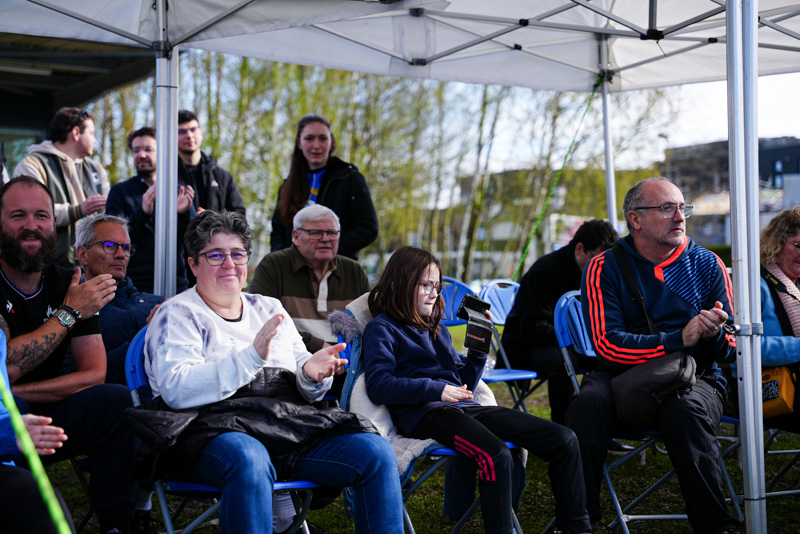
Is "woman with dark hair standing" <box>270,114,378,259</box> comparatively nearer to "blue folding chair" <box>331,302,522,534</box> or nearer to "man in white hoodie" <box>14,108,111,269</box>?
"man in white hoodie" <box>14,108,111,269</box>

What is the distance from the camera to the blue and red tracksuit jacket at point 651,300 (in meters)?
3.29

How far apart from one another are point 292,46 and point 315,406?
2665 millimetres

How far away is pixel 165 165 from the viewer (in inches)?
151

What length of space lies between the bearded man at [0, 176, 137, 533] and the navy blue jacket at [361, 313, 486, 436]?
0.92m

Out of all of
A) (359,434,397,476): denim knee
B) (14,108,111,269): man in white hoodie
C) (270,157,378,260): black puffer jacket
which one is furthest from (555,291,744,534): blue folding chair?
(14,108,111,269): man in white hoodie

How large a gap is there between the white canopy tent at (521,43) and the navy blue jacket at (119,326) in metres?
0.37

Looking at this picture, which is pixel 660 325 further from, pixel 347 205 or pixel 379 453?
pixel 347 205

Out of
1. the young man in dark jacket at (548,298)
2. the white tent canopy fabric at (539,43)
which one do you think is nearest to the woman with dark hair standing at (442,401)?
the young man in dark jacket at (548,298)

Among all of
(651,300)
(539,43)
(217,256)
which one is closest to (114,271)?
(217,256)

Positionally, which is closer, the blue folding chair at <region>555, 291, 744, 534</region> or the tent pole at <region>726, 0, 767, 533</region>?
the tent pole at <region>726, 0, 767, 533</region>

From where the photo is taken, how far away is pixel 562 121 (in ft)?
61.5

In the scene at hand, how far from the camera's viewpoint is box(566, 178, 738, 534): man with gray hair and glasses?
301 centimetres

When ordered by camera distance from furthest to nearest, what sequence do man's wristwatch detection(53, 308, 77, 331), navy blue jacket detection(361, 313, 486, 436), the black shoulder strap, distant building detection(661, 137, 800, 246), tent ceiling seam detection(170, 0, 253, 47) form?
distant building detection(661, 137, 800, 246) → tent ceiling seam detection(170, 0, 253, 47) → the black shoulder strap → navy blue jacket detection(361, 313, 486, 436) → man's wristwatch detection(53, 308, 77, 331)

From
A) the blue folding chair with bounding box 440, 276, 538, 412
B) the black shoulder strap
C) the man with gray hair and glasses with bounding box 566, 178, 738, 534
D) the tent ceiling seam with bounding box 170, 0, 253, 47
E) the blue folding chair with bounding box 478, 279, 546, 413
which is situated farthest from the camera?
the blue folding chair with bounding box 478, 279, 546, 413
